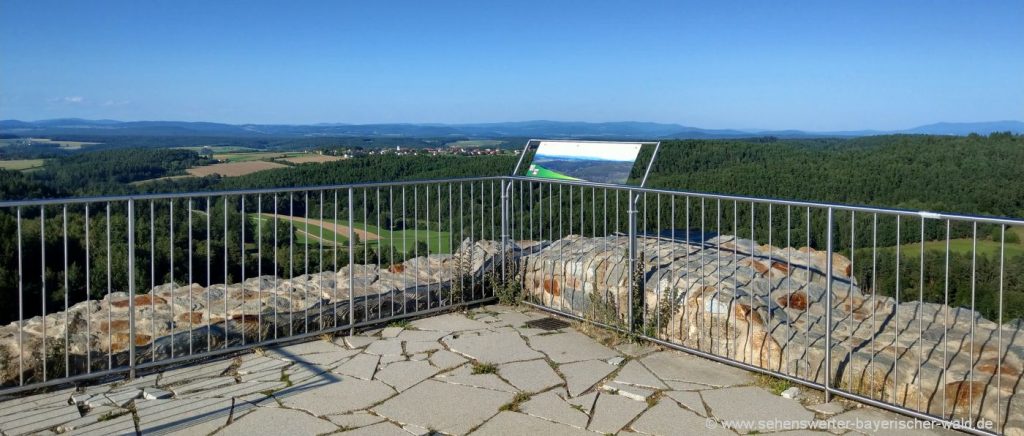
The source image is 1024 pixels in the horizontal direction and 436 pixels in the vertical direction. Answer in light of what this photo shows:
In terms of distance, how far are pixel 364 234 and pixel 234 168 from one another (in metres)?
8.70

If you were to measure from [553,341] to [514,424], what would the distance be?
169 cm

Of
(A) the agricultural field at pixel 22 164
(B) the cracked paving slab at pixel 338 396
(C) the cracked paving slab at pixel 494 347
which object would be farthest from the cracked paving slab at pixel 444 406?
(A) the agricultural field at pixel 22 164

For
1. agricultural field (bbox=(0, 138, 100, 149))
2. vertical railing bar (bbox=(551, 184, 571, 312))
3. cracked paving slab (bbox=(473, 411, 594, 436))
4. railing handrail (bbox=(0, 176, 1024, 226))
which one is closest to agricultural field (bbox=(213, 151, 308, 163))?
agricultural field (bbox=(0, 138, 100, 149))

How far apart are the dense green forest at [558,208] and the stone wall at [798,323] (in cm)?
29

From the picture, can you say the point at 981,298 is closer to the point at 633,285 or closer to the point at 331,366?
the point at 633,285

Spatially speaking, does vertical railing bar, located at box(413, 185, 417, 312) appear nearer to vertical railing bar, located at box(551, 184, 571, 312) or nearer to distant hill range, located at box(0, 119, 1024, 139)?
vertical railing bar, located at box(551, 184, 571, 312)

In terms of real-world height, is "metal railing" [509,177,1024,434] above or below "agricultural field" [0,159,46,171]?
below

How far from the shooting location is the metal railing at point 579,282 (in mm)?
4070

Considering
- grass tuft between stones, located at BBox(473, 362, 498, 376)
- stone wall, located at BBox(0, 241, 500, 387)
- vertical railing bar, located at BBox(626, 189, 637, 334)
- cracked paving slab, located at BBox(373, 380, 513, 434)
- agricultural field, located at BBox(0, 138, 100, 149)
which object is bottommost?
cracked paving slab, located at BBox(373, 380, 513, 434)

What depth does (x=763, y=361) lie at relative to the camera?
4746mm

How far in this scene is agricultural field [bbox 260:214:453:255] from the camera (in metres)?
5.58

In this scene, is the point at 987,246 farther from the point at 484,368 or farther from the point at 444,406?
the point at 444,406

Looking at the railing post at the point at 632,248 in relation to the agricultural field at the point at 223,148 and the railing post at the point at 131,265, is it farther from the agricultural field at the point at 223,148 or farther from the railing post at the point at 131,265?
the agricultural field at the point at 223,148

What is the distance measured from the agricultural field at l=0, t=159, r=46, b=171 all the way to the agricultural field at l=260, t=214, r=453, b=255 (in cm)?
1034
